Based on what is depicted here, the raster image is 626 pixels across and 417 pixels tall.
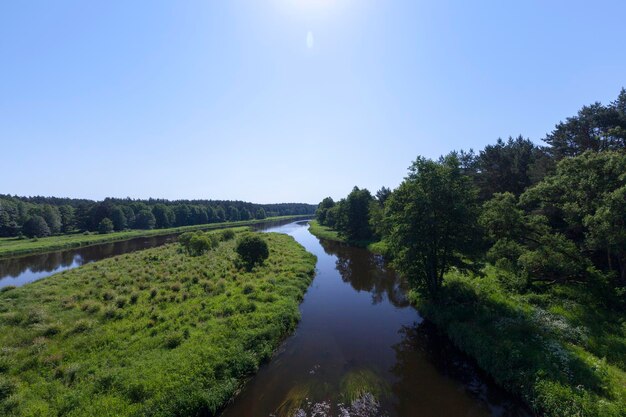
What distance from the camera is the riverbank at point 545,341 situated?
39.4 ft

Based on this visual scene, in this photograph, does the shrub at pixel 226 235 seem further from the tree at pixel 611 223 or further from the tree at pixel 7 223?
the tree at pixel 7 223

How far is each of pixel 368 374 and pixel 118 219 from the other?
120173 millimetres

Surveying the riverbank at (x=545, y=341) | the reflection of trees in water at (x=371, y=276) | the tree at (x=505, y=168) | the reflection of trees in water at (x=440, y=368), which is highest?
the tree at (x=505, y=168)

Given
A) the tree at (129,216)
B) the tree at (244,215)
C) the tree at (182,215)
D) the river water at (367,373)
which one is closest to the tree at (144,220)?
the tree at (129,216)

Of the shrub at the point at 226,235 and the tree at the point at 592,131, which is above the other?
the tree at the point at 592,131

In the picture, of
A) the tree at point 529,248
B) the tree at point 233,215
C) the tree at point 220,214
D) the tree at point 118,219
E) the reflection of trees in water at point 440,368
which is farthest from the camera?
the tree at point 233,215

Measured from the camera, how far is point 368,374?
15922 mm

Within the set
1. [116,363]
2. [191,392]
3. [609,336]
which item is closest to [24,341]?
[116,363]

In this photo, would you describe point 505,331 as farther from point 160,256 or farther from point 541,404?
point 160,256

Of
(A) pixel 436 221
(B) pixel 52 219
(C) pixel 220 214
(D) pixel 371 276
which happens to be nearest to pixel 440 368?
(A) pixel 436 221

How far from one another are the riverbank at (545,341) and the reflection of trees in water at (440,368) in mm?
540

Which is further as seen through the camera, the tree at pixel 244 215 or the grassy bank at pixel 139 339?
the tree at pixel 244 215

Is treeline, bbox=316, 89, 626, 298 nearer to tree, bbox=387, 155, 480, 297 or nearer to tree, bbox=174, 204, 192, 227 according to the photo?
tree, bbox=387, 155, 480, 297

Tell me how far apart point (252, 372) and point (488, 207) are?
938 inches
